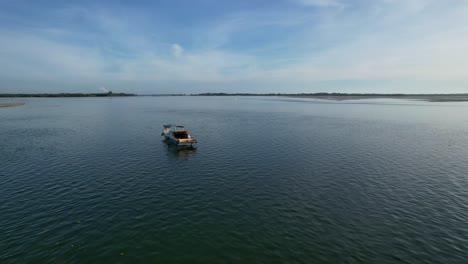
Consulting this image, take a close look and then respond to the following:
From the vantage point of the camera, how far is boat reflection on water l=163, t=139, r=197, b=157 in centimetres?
3884

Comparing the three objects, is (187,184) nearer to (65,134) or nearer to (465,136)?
(65,134)

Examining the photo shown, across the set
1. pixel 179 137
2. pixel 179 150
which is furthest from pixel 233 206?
pixel 179 137

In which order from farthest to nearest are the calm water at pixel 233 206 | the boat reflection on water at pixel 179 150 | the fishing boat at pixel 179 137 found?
the fishing boat at pixel 179 137
the boat reflection on water at pixel 179 150
the calm water at pixel 233 206

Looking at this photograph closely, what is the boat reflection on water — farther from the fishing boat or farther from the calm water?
the calm water

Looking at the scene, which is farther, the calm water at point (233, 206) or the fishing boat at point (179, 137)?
the fishing boat at point (179, 137)

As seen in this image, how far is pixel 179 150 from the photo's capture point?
136ft

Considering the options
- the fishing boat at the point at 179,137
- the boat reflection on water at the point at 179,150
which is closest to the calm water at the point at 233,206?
the boat reflection on water at the point at 179,150

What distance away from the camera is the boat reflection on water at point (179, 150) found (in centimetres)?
3884

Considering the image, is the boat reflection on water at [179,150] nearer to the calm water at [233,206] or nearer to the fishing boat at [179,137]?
the fishing boat at [179,137]

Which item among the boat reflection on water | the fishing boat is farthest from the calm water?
the fishing boat

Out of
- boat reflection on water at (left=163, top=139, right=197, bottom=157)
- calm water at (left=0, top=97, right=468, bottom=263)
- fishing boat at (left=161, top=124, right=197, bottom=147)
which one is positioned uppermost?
fishing boat at (left=161, top=124, right=197, bottom=147)

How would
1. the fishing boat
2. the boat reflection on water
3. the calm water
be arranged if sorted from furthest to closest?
the fishing boat, the boat reflection on water, the calm water

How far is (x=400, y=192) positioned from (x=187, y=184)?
22.0 metres

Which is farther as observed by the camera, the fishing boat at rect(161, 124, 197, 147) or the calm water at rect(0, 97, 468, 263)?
the fishing boat at rect(161, 124, 197, 147)
